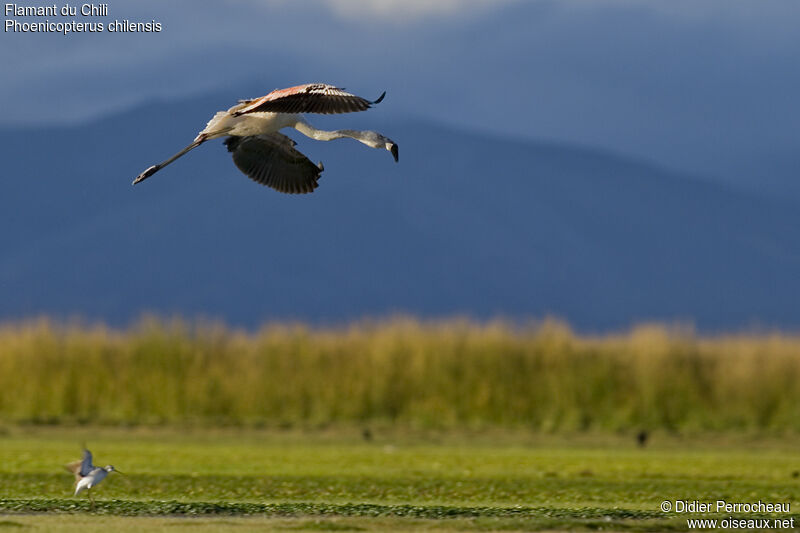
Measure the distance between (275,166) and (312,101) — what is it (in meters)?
2.10

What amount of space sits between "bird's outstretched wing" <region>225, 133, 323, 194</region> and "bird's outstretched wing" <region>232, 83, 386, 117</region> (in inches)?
66.6

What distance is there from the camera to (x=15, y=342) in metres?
28.0

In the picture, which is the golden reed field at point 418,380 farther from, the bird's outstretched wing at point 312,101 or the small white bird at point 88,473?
the bird's outstretched wing at point 312,101

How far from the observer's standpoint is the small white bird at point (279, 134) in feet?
31.5

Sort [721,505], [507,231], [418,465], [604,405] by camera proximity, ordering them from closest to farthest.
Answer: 1. [721,505]
2. [418,465]
3. [604,405]
4. [507,231]

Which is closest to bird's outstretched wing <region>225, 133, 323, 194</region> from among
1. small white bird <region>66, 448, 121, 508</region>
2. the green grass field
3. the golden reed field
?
small white bird <region>66, 448, 121, 508</region>

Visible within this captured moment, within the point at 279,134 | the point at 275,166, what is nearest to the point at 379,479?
the point at 275,166

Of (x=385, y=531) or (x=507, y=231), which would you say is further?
(x=507, y=231)

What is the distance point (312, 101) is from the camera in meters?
9.61

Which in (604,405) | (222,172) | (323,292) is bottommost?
(604,405)

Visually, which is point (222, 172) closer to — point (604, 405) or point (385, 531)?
point (604, 405)

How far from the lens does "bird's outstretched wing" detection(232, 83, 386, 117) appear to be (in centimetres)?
952

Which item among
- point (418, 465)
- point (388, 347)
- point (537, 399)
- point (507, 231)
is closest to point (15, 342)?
point (388, 347)

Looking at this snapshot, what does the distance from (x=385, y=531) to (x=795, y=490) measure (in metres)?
6.89
